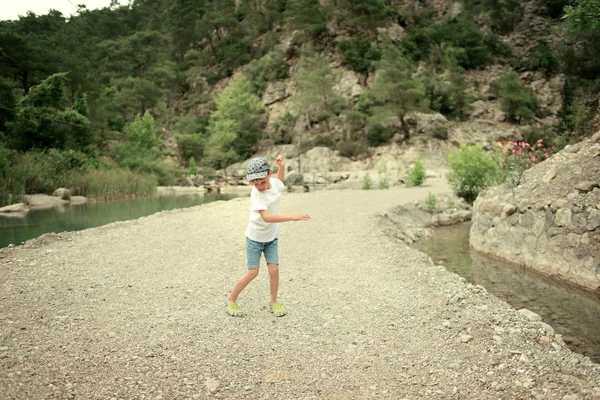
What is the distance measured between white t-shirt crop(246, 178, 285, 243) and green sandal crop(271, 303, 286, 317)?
708mm

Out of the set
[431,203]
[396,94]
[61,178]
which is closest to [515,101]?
[396,94]

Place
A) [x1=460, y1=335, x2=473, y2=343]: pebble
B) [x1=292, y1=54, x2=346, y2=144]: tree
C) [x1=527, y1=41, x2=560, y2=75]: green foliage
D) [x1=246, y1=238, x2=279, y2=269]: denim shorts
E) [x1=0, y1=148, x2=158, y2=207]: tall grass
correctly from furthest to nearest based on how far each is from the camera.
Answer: [x1=527, y1=41, x2=560, y2=75]: green foliage
[x1=292, y1=54, x2=346, y2=144]: tree
[x1=0, y1=148, x2=158, y2=207]: tall grass
[x1=246, y1=238, x2=279, y2=269]: denim shorts
[x1=460, y1=335, x2=473, y2=343]: pebble

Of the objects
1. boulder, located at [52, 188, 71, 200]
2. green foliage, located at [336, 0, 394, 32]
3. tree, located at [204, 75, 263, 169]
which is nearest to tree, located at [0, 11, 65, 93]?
boulder, located at [52, 188, 71, 200]

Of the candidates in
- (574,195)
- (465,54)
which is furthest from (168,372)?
(465,54)

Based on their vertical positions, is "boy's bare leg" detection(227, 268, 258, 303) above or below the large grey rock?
above

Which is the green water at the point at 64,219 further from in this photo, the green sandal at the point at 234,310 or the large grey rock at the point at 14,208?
the green sandal at the point at 234,310

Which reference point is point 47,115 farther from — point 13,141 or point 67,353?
point 67,353

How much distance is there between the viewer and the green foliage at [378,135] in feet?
123

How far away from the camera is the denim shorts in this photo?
4.21m

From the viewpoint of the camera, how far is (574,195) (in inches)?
268

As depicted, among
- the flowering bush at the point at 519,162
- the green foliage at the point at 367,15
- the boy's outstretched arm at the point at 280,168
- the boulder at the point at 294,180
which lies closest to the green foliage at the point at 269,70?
the green foliage at the point at 367,15

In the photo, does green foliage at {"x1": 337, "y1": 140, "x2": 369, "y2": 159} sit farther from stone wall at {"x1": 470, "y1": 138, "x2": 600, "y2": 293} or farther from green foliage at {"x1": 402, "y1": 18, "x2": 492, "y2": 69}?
stone wall at {"x1": 470, "y1": 138, "x2": 600, "y2": 293}

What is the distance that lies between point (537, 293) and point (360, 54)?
1723 inches

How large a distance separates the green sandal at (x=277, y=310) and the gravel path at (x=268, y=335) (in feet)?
0.21
